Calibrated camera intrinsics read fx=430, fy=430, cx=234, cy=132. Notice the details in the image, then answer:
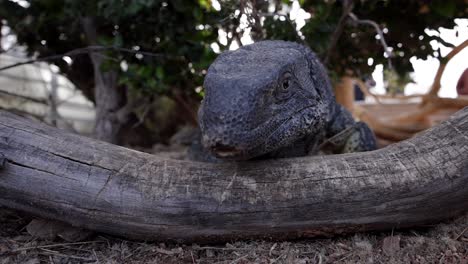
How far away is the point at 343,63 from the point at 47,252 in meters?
2.95

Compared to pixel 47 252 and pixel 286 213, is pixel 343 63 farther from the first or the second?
pixel 47 252

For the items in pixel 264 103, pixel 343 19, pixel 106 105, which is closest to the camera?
pixel 264 103

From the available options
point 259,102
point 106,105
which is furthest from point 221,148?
point 106,105

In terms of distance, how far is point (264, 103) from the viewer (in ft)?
6.15

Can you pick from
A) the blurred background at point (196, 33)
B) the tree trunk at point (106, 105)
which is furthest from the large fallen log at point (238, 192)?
the tree trunk at point (106, 105)

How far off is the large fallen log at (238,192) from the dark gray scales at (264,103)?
0.19 meters

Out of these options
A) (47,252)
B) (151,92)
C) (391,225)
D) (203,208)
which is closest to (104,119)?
(151,92)

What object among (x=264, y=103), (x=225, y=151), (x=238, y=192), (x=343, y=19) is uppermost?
(x=343, y=19)

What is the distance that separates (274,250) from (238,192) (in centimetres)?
30

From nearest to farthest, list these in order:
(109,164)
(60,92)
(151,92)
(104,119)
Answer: (109,164) → (151,92) → (104,119) → (60,92)

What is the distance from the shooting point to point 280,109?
1.99 metres

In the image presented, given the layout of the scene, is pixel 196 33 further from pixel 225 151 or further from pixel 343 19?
pixel 225 151

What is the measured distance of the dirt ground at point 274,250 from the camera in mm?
1822

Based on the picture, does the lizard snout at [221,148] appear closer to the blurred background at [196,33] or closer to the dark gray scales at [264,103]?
the dark gray scales at [264,103]
